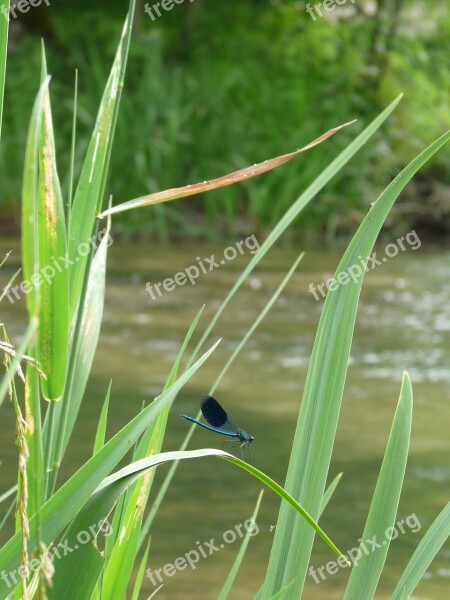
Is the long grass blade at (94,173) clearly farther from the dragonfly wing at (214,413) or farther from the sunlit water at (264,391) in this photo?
the sunlit water at (264,391)

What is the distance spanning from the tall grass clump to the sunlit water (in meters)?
2.19

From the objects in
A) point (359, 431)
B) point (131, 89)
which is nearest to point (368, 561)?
point (359, 431)

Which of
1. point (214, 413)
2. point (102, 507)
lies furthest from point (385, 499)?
point (102, 507)

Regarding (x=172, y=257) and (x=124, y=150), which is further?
(x=124, y=150)

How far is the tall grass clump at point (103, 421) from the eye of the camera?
829mm

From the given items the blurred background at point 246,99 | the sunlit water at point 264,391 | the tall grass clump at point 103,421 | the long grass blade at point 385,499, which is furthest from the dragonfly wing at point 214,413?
the blurred background at point 246,99

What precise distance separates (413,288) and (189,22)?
545cm

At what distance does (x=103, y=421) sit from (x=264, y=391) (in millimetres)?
4201

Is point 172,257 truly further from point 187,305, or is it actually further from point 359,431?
point 359,431

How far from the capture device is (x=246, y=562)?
3430 millimetres

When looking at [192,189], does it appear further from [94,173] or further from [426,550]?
[426,550]

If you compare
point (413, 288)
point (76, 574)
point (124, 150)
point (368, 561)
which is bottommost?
point (413, 288)

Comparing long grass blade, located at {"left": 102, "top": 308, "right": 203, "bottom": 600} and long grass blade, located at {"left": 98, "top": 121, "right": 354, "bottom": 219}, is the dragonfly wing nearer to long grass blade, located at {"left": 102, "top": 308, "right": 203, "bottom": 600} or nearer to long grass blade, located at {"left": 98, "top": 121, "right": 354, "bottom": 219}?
long grass blade, located at {"left": 102, "top": 308, "right": 203, "bottom": 600}

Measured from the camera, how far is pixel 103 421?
1170mm
